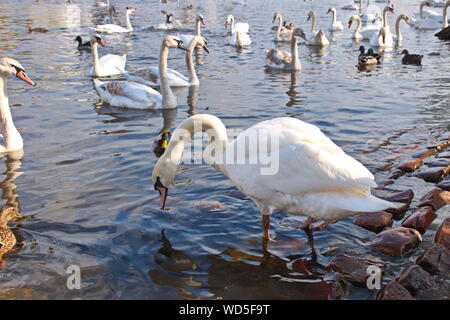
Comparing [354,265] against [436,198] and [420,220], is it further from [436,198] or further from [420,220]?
[436,198]

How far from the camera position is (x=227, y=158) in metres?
5.30

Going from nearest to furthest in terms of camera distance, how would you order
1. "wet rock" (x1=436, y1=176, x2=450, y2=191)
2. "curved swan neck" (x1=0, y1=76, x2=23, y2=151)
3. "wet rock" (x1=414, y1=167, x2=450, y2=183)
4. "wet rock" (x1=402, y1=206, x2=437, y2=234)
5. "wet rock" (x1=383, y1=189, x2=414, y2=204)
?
1. "wet rock" (x1=402, y1=206, x2=437, y2=234)
2. "wet rock" (x1=383, y1=189, x2=414, y2=204)
3. "wet rock" (x1=436, y1=176, x2=450, y2=191)
4. "wet rock" (x1=414, y1=167, x2=450, y2=183)
5. "curved swan neck" (x1=0, y1=76, x2=23, y2=151)

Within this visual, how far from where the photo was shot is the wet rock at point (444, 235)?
4.97 meters

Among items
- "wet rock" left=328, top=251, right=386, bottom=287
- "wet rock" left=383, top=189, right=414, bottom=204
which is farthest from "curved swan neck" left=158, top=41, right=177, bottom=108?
"wet rock" left=328, top=251, right=386, bottom=287

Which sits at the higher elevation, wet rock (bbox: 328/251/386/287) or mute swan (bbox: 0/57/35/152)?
mute swan (bbox: 0/57/35/152)

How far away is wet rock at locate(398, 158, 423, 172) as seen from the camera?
7.25 meters

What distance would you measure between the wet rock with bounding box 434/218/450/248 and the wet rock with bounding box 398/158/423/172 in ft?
7.08

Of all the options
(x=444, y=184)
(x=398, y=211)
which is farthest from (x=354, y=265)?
(x=444, y=184)

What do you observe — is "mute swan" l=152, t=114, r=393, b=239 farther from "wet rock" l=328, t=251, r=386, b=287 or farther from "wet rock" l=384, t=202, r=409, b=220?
"wet rock" l=384, t=202, r=409, b=220

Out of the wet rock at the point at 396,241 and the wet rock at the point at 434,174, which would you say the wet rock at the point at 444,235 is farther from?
the wet rock at the point at 434,174

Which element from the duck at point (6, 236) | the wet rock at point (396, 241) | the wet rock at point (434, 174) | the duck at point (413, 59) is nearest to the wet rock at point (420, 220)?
the wet rock at point (396, 241)

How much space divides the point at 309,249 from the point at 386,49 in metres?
17.8

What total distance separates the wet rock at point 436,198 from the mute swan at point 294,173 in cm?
150
